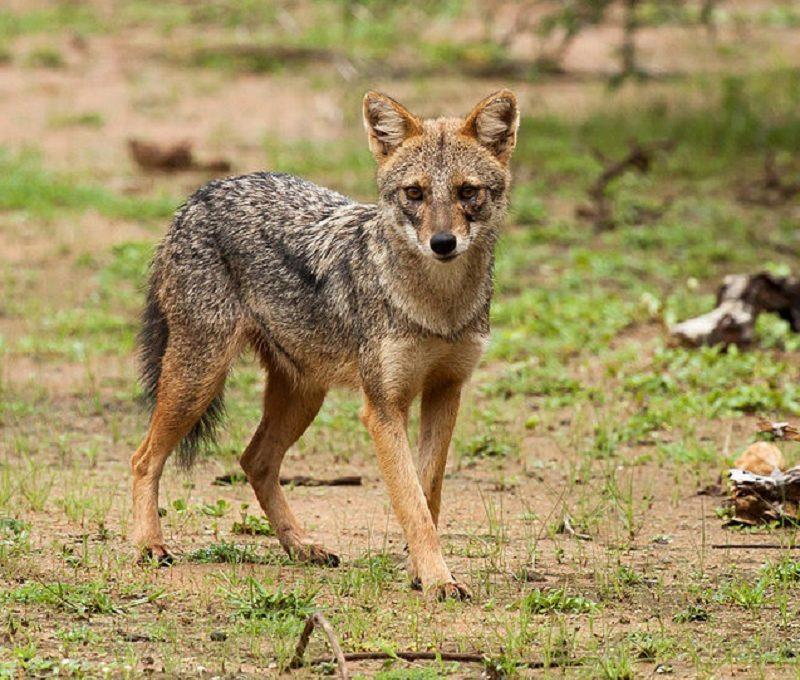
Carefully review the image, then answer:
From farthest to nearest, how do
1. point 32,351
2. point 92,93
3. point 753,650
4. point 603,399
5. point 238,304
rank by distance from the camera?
1. point 92,93
2. point 32,351
3. point 603,399
4. point 238,304
5. point 753,650

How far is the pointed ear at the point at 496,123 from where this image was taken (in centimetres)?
637

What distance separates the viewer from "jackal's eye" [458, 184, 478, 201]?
244 inches

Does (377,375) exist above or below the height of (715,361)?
above

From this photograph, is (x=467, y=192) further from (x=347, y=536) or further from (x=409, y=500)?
(x=347, y=536)

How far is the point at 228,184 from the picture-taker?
719 centimetres

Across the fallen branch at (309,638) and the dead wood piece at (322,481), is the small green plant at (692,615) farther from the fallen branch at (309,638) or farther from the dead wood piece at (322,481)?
the dead wood piece at (322,481)

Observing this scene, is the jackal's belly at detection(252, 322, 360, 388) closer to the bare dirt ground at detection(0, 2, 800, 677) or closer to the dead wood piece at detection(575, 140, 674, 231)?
the bare dirt ground at detection(0, 2, 800, 677)

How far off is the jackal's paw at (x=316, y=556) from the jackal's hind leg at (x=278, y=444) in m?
0.10

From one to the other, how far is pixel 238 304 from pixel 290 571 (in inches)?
50.9

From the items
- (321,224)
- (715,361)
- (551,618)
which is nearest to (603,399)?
(715,361)

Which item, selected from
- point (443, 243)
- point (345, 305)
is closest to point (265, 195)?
point (345, 305)

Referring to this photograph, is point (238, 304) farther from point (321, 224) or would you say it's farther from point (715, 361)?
point (715, 361)

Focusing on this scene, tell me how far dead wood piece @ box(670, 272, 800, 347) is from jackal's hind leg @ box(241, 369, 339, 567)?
345 centimetres

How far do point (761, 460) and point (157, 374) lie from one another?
2884 millimetres
